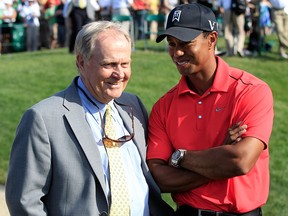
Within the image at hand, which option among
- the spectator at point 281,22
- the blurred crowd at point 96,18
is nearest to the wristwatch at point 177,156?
the blurred crowd at point 96,18

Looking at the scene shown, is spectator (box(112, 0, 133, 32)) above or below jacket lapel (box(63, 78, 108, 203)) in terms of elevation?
below

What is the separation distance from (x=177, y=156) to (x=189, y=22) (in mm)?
799

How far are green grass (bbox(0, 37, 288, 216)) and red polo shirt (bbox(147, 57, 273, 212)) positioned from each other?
347 cm

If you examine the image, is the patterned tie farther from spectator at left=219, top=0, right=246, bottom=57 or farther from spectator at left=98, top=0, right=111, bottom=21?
spectator at left=98, top=0, right=111, bottom=21

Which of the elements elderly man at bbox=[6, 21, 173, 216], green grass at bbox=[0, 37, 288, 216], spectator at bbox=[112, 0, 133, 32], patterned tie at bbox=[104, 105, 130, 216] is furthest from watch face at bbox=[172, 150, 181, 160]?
spectator at bbox=[112, 0, 133, 32]

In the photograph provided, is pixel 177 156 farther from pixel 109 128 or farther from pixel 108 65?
pixel 108 65

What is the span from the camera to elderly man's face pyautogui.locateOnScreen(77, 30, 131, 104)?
3916 mm

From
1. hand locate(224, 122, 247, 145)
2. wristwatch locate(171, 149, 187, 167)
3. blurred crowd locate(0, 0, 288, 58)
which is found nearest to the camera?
hand locate(224, 122, 247, 145)

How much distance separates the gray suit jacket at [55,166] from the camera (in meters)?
3.80

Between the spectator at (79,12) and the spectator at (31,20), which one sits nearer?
the spectator at (79,12)

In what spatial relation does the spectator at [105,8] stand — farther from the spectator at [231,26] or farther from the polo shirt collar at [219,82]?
the polo shirt collar at [219,82]

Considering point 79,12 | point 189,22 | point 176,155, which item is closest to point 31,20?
point 79,12

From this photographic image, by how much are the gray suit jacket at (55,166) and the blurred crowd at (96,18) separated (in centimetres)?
1299

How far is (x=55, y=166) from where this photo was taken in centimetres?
386
